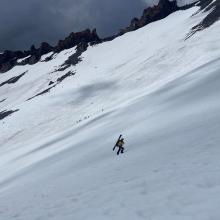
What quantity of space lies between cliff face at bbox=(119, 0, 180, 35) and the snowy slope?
Result: 2732 cm

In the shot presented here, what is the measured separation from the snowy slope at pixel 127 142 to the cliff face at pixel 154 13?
1076 inches

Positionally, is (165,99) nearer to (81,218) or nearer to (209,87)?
(209,87)

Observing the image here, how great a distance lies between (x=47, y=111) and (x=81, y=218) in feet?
157

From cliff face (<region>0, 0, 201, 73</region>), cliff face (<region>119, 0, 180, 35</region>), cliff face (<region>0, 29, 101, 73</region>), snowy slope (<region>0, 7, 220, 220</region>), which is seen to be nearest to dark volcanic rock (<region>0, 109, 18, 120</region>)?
snowy slope (<region>0, 7, 220, 220</region>)

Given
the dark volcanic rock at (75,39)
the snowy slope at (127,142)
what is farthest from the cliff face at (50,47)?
the snowy slope at (127,142)

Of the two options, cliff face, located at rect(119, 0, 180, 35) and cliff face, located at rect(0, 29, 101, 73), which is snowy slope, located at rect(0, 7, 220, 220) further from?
cliff face, located at rect(0, 29, 101, 73)

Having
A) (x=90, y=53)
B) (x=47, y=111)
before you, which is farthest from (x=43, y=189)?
(x=90, y=53)

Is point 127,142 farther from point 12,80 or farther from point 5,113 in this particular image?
point 12,80

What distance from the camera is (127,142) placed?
1075 inches

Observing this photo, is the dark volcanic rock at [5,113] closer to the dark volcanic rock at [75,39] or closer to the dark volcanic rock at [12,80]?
the dark volcanic rock at [12,80]

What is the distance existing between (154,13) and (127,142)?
86.5 metres

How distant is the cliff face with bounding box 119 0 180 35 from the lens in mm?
108188

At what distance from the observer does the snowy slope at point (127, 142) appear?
42.5 ft

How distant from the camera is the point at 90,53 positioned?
311 ft
